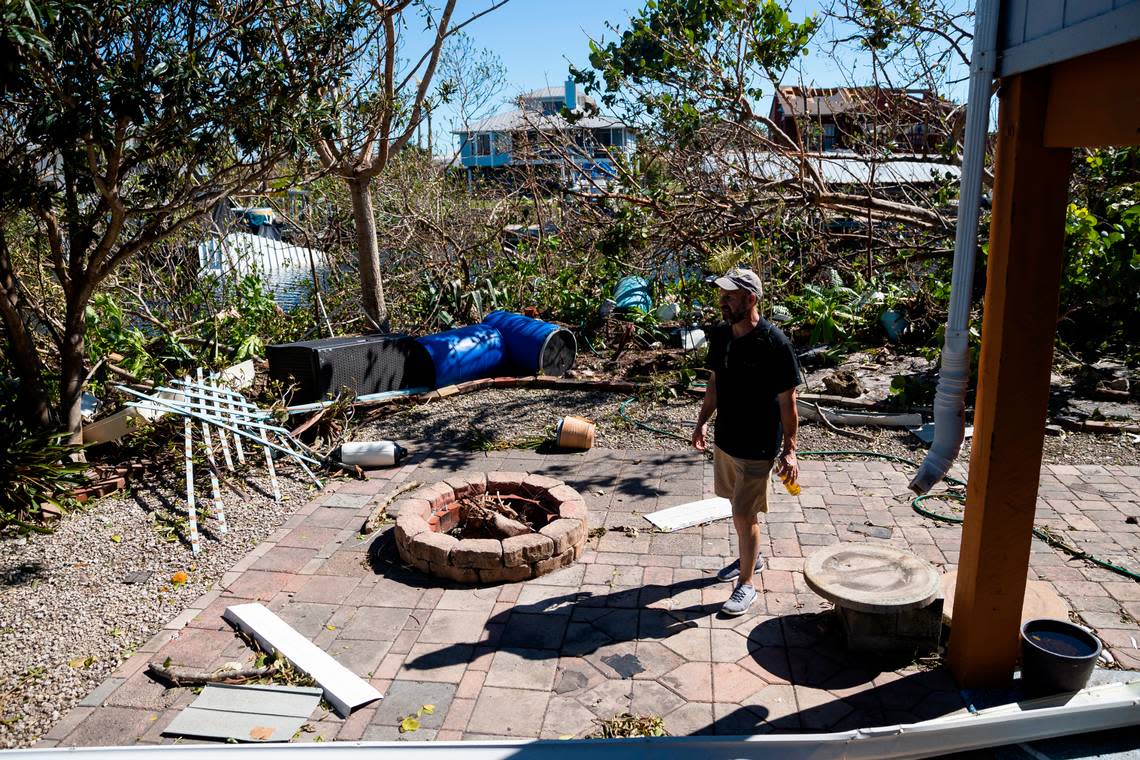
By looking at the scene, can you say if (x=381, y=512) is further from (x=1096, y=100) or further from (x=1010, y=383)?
(x=1096, y=100)

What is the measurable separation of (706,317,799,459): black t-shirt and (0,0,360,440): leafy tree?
4108 mm

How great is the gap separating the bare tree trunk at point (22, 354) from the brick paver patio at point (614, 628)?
2397 mm

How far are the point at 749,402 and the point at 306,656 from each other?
8.35 feet

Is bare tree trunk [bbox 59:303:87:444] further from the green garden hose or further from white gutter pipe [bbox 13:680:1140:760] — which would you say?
the green garden hose

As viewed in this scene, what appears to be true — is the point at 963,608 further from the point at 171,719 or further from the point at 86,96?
the point at 86,96

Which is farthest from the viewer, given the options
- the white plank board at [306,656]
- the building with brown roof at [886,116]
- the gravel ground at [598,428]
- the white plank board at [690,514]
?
the building with brown roof at [886,116]

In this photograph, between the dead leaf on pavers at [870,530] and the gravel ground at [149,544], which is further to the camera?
the dead leaf on pavers at [870,530]

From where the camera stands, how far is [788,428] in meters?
3.99

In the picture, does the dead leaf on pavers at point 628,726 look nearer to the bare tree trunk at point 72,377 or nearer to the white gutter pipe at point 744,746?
the white gutter pipe at point 744,746

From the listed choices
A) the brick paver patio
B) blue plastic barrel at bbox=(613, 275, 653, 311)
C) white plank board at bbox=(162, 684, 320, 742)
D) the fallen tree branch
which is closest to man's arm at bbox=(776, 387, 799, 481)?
the brick paver patio

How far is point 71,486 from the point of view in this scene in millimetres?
5852

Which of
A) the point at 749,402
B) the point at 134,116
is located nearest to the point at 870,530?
the point at 749,402

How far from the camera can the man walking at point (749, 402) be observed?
156 inches

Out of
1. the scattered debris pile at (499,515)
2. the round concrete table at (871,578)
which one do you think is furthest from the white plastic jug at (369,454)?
the round concrete table at (871,578)
